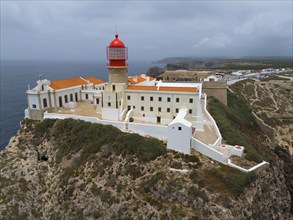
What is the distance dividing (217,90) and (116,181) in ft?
99.4

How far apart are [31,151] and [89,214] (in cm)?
1536

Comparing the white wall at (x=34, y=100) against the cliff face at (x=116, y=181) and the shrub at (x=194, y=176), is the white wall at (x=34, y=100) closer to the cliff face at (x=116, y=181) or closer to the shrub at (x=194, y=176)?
the cliff face at (x=116, y=181)

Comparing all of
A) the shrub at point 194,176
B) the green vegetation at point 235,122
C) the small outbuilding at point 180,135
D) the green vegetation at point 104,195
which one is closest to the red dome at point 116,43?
the small outbuilding at point 180,135

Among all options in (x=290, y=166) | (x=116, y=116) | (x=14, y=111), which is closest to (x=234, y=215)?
(x=116, y=116)

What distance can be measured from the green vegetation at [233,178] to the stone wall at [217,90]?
2530 cm

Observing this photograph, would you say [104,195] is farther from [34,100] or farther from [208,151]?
[34,100]

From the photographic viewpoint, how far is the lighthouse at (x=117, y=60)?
33.7 meters

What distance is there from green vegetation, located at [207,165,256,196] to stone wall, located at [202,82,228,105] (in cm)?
2530

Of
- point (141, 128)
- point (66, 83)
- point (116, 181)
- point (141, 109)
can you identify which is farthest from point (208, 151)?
point (66, 83)

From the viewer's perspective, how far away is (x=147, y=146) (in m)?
27.4

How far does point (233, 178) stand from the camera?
22.3 metres

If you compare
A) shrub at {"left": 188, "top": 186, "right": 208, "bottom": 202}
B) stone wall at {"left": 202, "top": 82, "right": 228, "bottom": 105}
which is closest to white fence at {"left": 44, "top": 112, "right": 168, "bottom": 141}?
shrub at {"left": 188, "top": 186, "right": 208, "bottom": 202}

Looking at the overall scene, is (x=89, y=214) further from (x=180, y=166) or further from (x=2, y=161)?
(x=2, y=161)

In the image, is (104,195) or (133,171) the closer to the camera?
(104,195)
